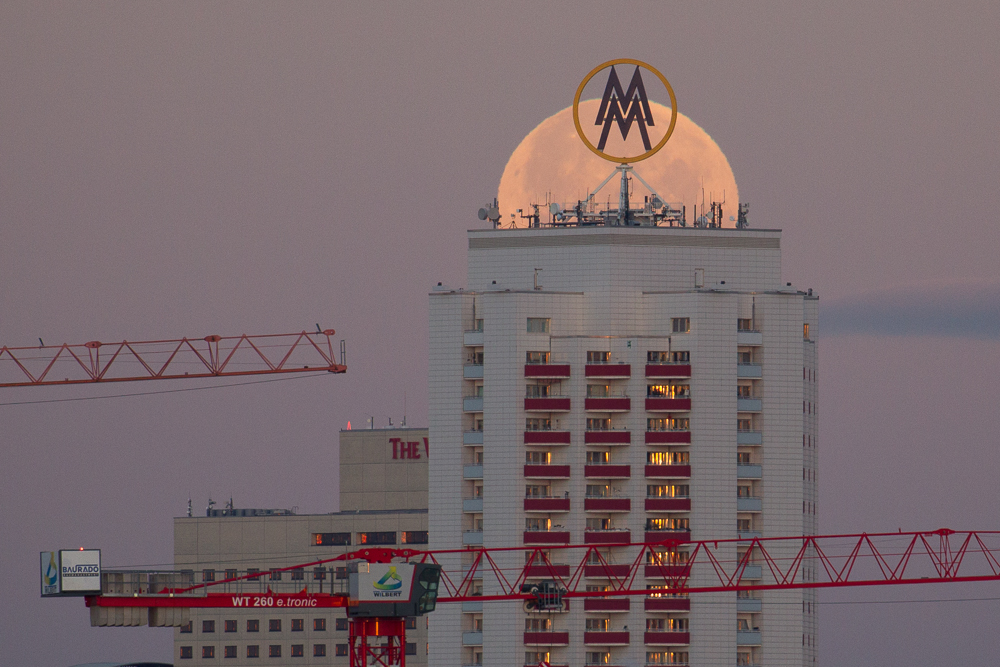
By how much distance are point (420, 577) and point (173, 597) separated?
904 inches

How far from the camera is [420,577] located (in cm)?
19975

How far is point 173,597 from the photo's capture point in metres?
200
